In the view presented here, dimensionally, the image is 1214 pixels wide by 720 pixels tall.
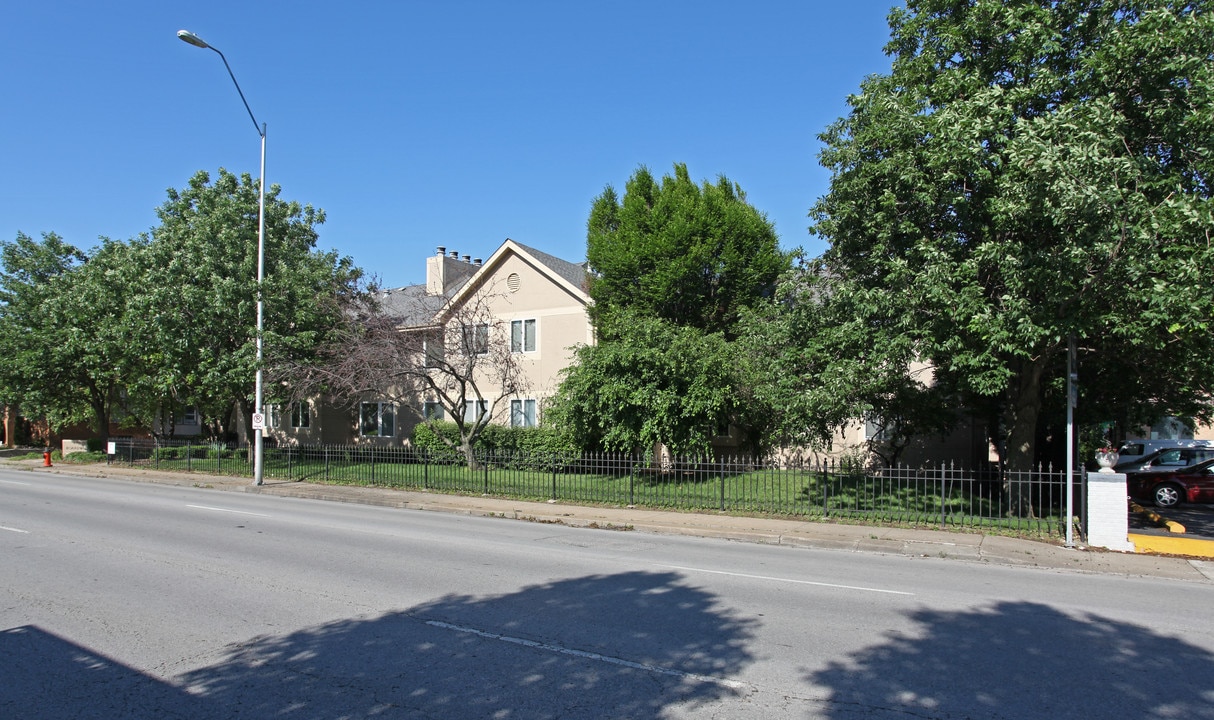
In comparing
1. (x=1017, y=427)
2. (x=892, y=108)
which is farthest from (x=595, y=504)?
(x=892, y=108)

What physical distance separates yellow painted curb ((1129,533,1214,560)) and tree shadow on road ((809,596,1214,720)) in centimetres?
573

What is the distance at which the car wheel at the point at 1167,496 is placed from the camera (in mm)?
19734

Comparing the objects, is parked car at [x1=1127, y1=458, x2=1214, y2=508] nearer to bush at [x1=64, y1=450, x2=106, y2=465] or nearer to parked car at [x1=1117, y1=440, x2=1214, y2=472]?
parked car at [x1=1117, y1=440, x2=1214, y2=472]

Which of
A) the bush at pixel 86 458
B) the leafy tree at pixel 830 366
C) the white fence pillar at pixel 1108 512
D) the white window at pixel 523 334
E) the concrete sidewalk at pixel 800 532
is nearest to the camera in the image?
the concrete sidewalk at pixel 800 532

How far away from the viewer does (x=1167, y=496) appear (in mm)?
19797

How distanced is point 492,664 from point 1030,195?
31.1 ft

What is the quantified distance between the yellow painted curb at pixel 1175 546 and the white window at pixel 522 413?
20049mm

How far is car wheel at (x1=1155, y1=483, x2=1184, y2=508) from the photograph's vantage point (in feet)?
64.7

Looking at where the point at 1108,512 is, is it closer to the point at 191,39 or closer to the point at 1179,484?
the point at 1179,484

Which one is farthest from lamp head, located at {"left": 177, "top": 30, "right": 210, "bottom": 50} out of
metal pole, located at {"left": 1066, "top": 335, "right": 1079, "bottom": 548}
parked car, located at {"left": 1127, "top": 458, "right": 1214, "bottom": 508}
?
parked car, located at {"left": 1127, "top": 458, "right": 1214, "bottom": 508}

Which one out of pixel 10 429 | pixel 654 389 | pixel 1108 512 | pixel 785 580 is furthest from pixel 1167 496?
pixel 10 429

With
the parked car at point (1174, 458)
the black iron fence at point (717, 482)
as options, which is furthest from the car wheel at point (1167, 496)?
the black iron fence at point (717, 482)

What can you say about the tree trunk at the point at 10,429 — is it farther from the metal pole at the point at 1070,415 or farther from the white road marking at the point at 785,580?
the metal pole at the point at 1070,415

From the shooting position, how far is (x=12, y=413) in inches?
1858
